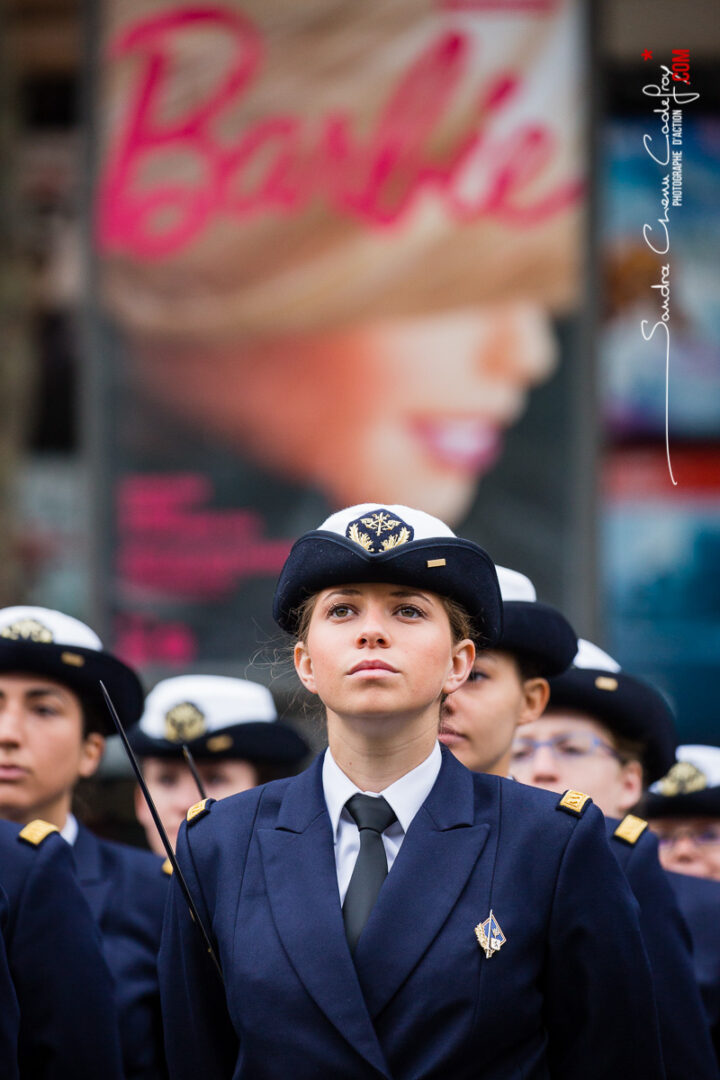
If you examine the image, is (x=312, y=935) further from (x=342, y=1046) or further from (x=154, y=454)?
(x=154, y=454)

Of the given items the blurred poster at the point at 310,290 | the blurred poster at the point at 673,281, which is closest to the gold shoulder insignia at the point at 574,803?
the blurred poster at the point at 310,290

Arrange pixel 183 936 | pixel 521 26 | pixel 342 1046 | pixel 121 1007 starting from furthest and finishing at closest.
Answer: pixel 521 26 < pixel 121 1007 < pixel 183 936 < pixel 342 1046

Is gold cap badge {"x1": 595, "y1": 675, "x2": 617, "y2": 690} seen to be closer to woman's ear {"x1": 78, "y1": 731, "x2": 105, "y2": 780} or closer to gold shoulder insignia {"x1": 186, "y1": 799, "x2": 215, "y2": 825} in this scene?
woman's ear {"x1": 78, "y1": 731, "x2": 105, "y2": 780}

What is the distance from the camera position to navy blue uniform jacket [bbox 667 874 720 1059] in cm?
482

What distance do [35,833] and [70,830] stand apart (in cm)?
72

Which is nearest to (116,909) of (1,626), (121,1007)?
(121,1007)

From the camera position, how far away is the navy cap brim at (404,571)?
312 centimetres

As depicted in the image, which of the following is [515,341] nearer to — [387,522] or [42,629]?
[42,629]

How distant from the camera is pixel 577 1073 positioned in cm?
310

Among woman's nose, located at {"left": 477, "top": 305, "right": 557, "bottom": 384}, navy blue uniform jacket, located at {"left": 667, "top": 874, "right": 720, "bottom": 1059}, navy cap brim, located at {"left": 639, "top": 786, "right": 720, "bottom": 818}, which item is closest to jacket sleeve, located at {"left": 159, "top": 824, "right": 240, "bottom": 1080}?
navy blue uniform jacket, located at {"left": 667, "top": 874, "right": 720, "bottom": 1059}

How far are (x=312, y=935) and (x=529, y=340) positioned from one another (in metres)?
7.01

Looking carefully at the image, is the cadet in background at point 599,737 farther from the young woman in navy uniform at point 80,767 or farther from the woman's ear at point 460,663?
the woman's ear at point 460,663

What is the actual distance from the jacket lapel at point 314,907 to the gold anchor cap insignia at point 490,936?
23 cm

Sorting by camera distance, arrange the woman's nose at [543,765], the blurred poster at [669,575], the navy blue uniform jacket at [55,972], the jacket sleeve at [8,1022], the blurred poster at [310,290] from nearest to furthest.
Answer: the jacket sleeve at [8,1022], the navy blue uniform jacket at [55,972], the woman's nose at [543,765], the blurred poster at [310,290], the blurred poster at [669,575]
